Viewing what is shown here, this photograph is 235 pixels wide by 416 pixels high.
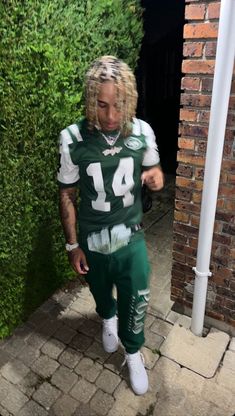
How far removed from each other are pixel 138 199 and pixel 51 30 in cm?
153

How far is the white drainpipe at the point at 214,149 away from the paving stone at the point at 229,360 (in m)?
0.29

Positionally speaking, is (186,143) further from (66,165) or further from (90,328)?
(90,328)

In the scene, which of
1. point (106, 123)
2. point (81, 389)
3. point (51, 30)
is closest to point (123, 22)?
point (51, 30)

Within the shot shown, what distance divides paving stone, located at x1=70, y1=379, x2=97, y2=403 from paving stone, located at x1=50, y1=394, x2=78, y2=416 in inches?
1.7

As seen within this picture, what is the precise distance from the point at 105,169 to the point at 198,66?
3.45ft

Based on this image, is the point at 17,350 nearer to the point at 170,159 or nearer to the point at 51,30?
the point at 51,30

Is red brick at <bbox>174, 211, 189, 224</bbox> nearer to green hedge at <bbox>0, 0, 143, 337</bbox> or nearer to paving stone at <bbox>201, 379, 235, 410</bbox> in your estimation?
green hedge at <bbox>0, 0, 143, 337</bbox>

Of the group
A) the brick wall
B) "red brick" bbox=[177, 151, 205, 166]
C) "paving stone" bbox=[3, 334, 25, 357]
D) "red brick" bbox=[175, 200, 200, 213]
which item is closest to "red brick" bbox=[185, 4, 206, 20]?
the brick wall

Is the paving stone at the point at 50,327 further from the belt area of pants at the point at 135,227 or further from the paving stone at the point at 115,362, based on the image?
the belt area of pants at the point at 135,227

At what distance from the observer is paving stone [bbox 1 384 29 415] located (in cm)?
255

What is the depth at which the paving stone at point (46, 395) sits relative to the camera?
2.58 meters

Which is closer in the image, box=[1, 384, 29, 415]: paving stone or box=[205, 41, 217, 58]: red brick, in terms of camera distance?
box=[205, 41, 217, 58]: red brick

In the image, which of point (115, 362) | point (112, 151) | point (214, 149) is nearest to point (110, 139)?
point (112, 151)

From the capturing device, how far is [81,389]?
2.66 meters
